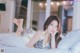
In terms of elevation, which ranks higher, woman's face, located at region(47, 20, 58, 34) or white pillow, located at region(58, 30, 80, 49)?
woman's face, located at region(47, 20, 58, 34)

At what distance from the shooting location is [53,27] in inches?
72.3

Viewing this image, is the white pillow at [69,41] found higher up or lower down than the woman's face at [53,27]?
lower down

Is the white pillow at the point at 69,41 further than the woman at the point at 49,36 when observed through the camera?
No

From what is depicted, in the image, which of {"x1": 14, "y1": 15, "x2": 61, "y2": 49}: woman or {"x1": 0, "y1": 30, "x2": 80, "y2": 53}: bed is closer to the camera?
{"x1": 0, "y1": 30, "x2": 80, "y2": 53}: bed

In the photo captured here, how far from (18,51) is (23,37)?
0.33m

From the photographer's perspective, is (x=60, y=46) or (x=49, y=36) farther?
(x=49, y=36)

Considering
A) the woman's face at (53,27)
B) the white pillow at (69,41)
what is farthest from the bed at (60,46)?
the woman's face at (53,27)

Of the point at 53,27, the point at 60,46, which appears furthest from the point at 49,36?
the point at 60,46

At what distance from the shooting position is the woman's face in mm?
1822

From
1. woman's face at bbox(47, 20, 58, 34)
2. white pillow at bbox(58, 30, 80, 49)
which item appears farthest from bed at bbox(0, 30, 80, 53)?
woman's face at bbox(47, 20, 58, 34)

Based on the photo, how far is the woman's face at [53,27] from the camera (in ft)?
5.98

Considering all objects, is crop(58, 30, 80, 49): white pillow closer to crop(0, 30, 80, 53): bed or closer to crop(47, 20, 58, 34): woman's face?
crop(0, 30, 80, 53): bed

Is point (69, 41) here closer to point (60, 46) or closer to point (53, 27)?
point (60, 46)

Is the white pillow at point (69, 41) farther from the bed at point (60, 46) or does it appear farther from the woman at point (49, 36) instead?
the woman at point (49, 36)
